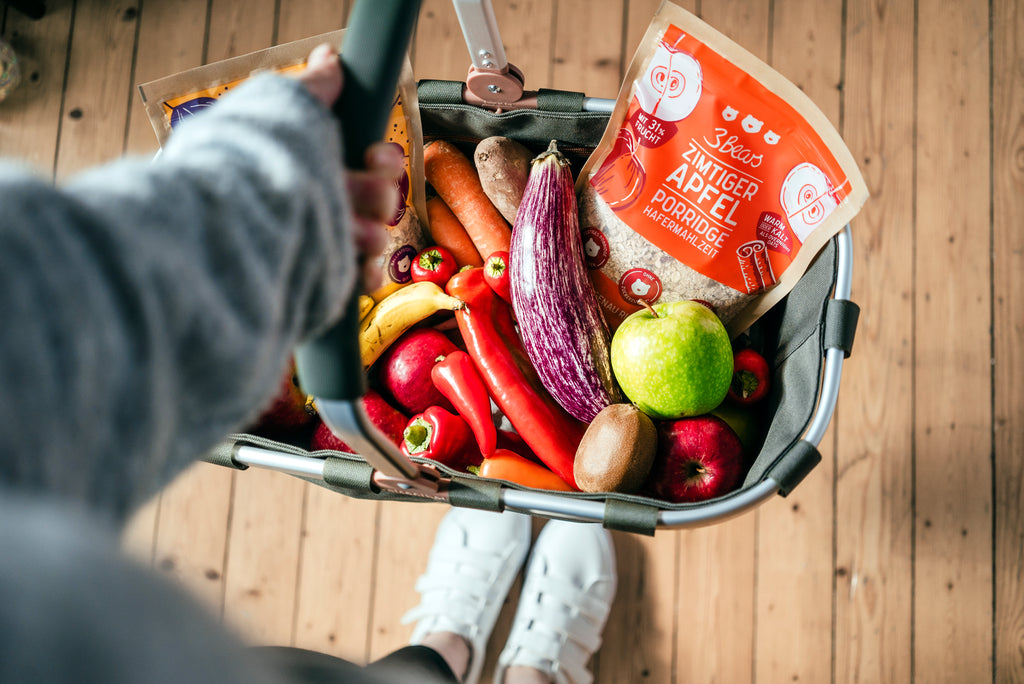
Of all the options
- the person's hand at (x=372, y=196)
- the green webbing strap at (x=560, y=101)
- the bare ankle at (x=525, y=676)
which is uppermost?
the green webbing strap at (x=560, y=101)

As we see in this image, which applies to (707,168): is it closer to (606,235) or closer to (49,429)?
(606,235)

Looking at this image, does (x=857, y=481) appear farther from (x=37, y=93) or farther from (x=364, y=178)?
(x=37, y=93)

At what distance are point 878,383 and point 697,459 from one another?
0.65 metres

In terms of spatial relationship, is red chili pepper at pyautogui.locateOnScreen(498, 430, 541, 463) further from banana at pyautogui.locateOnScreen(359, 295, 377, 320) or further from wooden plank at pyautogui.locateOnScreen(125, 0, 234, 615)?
wooden plank at pyautogui.locateOnScreen(125, 0, 234, 615)

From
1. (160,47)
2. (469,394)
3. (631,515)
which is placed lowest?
(631,515)

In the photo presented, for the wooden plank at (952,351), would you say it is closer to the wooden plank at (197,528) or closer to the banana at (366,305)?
the banana at (366,305)

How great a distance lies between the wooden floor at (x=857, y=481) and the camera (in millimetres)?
1180

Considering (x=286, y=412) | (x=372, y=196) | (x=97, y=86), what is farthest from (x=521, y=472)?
(x=97, y=86)

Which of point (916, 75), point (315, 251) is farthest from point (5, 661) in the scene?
point (916, 75)

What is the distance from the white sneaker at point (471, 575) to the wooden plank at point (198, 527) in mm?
379

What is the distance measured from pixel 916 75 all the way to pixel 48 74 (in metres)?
1.78

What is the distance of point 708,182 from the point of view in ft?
2.66

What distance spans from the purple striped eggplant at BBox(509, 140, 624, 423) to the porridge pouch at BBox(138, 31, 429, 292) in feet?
0.52

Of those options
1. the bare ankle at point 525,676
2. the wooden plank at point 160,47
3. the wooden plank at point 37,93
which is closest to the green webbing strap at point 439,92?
the wooden plank at point 160,47
